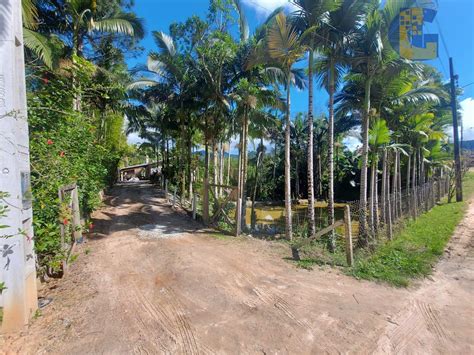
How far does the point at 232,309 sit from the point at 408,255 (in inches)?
223

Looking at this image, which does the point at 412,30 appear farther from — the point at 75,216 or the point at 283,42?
the point at 75,216

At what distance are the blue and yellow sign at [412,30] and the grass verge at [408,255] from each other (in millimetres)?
6081

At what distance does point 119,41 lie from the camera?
512 inches

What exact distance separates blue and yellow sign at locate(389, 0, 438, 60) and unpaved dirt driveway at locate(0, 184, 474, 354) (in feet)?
21.7

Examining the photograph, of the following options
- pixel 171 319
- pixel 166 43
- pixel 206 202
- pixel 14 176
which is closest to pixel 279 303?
pixel 171 319

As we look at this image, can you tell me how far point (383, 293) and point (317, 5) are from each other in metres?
7.81

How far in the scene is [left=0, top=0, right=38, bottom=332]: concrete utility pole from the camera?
3020 millimetres

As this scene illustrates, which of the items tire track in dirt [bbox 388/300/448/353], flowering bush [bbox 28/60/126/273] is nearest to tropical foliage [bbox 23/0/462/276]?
flowering bush [bbox 28/60/126/273]

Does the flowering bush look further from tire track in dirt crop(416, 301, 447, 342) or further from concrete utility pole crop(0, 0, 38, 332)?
tire track in dirt crop(416, 301, 447, 342)

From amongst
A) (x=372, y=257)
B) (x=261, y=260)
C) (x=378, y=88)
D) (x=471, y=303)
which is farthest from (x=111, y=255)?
(x=378, y=88)

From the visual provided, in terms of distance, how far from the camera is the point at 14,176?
3.09 metres

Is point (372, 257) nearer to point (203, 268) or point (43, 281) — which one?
point (203, 268)

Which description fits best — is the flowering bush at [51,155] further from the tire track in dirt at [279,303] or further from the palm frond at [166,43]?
the palm frond at [166,43]

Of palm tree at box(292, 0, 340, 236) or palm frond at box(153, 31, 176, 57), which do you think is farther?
palm frond at box(153, 31, 176, 57)
